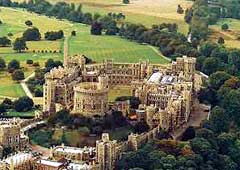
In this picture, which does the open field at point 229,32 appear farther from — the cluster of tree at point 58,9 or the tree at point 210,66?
the cluster of tree at point 58,9

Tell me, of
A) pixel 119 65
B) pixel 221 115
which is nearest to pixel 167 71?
pixel 119 65

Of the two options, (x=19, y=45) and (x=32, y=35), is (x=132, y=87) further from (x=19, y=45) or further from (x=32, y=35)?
(x=32, y=35)

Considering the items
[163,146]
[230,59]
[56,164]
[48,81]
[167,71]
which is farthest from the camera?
[230,59]

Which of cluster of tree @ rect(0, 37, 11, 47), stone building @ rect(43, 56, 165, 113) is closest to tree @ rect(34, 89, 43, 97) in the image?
stone building @ rect(43, 56, 165, 113)

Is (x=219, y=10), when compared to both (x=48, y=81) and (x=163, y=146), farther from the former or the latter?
(x=163, y=146)

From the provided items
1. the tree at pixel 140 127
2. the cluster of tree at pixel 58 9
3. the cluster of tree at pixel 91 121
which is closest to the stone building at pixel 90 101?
the cluster of tree at pixel 91 121

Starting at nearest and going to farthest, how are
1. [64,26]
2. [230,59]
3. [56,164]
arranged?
[56,164]
[230,59]
[64,26]

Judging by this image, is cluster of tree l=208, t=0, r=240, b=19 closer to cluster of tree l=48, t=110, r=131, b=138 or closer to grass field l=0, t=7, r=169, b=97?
grass field l=0, t=7, r=169, b=97

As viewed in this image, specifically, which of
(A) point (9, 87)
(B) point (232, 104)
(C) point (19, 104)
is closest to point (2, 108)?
(C) point (19, 104)
